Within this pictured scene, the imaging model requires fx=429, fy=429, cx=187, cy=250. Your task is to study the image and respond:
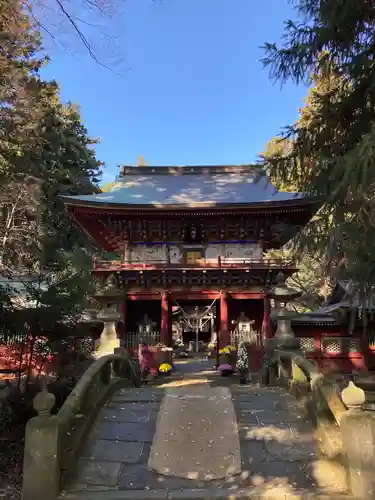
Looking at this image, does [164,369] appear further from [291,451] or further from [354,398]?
[354,398]

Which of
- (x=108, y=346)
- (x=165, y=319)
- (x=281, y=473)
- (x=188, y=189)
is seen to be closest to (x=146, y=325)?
(x=165, y=319)

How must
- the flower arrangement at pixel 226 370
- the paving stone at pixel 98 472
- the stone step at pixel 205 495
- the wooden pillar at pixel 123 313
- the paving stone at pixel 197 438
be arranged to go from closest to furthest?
the stone step at pixel 205 495
the paving stone at pixel 98 472
the paving stone at pixel 197 438
the flower arrangement at pixel 226 370
the wooden pillar at pixel 123 313

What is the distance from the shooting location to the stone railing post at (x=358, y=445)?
4031mm

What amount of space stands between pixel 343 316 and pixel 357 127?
30.9 ft

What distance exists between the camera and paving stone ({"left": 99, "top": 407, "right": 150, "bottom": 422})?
593 centimetres

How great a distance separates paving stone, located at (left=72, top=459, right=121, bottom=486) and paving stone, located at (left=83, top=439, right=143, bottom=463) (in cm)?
10

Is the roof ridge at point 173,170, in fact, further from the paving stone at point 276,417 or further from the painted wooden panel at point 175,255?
the paving stone at point 276,417

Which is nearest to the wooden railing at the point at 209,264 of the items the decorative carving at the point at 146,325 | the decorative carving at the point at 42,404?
the decorative carving at the point at 146,325

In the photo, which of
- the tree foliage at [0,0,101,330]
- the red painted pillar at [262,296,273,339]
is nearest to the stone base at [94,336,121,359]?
the tree foliage at [0,0,101,330]

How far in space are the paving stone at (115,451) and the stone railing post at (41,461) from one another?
72 centimetres

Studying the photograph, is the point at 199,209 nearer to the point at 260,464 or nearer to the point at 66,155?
the point at 260,464

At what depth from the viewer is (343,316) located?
15.1 metres

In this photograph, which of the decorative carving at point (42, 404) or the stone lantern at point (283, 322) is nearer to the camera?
the decorative carving at point (42, 404)

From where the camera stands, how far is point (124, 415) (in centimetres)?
608
